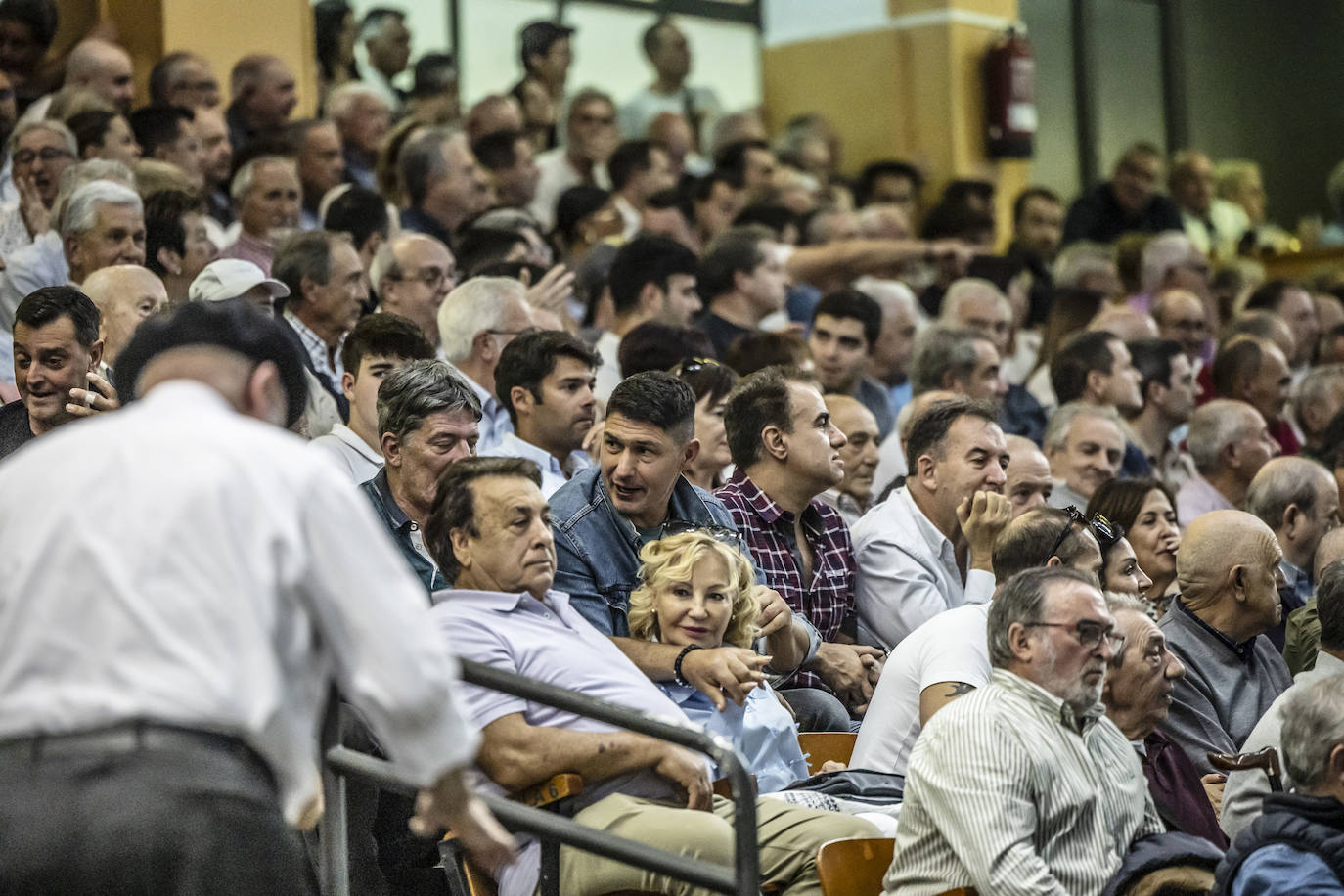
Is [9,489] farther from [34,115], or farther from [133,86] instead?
[133,86]

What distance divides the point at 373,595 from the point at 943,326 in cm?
464

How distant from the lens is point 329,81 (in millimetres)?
8992

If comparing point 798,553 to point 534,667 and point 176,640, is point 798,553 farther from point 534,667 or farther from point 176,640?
point 176,640

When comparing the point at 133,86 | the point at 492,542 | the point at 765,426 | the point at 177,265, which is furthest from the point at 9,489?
the point at 133,86

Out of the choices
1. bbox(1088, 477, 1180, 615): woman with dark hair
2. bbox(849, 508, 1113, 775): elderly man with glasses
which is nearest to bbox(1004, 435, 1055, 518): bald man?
bbox(1088, 477, 1180, 615): woman with dark hair

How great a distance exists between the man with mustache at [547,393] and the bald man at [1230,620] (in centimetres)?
159

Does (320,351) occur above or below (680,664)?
above

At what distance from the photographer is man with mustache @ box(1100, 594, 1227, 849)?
4.11 m

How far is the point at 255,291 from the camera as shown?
207 inches

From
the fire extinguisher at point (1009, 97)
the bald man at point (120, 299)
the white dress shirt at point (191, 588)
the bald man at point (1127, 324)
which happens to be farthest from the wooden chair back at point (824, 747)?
the fire extinguisher at point (1009, 97)

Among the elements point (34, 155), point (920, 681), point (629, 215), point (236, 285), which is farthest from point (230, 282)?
point (629, 215)

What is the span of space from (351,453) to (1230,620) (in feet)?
7.33

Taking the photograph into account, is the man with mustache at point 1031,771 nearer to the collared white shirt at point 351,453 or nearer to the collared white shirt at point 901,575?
the collared white shirt at point 901,575

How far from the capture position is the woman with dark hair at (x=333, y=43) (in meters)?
8.91
